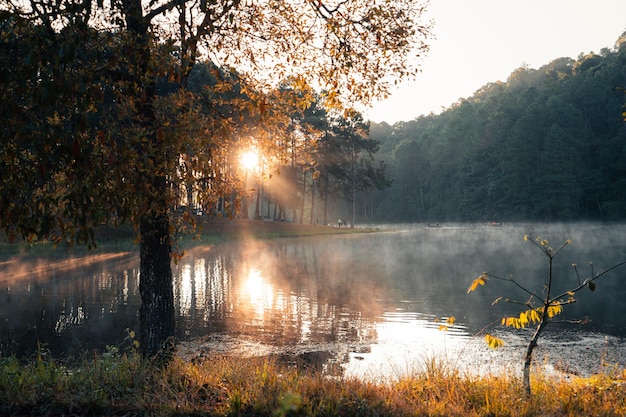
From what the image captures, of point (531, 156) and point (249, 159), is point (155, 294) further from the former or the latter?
point (531, 156)

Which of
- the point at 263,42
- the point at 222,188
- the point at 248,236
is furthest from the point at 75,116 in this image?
the point at 248,236

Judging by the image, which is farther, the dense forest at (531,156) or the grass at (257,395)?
the dense forest at (531,156)

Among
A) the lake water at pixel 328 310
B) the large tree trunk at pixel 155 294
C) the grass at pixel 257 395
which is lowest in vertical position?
the lake water at pixel 328 310

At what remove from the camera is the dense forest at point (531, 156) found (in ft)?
310

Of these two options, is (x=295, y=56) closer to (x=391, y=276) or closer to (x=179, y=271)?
(x=391, y=276)

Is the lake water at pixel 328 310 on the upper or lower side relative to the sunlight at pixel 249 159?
lower

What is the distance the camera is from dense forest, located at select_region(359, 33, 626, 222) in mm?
94562

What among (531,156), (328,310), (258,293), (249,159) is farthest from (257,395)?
(531,156)

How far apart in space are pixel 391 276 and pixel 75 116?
23.0m

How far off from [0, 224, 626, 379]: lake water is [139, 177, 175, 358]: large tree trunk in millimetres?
3519

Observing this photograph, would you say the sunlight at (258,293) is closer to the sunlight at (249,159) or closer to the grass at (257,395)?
the sunlight at (249,159)

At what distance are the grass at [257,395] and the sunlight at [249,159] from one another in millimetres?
3418

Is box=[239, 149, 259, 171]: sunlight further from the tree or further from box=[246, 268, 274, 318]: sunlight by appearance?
box=[246, 268, 274, 318]: sunlight

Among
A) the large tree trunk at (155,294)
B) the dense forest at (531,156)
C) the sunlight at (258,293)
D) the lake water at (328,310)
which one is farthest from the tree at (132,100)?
the dense forest at (531,156)
